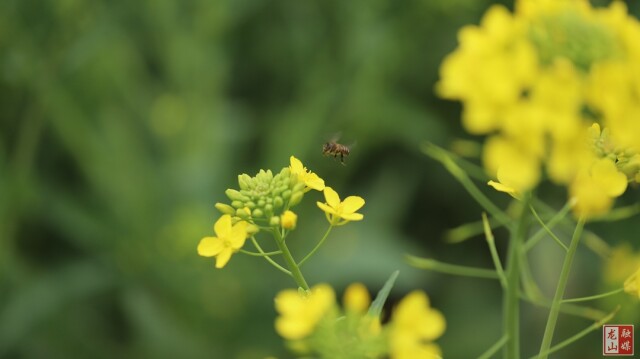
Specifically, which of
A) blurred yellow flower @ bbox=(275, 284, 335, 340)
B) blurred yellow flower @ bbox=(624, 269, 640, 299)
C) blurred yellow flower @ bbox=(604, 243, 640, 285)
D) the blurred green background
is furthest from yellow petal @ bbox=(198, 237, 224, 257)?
the blurred green background

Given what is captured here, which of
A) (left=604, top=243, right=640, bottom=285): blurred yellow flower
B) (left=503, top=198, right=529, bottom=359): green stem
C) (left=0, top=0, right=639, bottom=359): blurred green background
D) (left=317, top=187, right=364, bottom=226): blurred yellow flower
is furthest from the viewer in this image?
(left=0, top=0, right=639, bottom=359): blurred green background

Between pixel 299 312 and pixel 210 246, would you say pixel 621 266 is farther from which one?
pixel 299 312

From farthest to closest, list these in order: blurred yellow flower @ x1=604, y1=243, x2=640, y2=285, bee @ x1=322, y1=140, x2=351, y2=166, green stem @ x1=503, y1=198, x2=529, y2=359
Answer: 1. blurred yellow flower @ x1=604, y1=243, x2=640, y2=285
2. bee @ x1=322, y1=140, x2=351, y2=166
3. green stem @ x1=503, y1=198, x2=529, y2=359

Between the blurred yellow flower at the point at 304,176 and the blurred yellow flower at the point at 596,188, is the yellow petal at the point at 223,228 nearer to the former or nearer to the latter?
the blurred yellow flower at the point at 304,176

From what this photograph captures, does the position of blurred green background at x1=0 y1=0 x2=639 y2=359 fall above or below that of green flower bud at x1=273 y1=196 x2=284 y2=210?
above

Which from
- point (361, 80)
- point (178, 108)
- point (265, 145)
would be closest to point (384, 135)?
point (361, 80)

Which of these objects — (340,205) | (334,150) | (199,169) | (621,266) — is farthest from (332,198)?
(199,169)

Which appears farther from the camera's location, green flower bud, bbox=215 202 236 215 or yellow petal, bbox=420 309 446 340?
green flower bud, bbox=215 202 236 215

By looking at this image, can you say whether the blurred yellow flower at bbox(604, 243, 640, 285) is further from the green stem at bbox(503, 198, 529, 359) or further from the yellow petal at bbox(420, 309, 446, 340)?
the yellow petal at bbox(420, 309, 446, 340)
